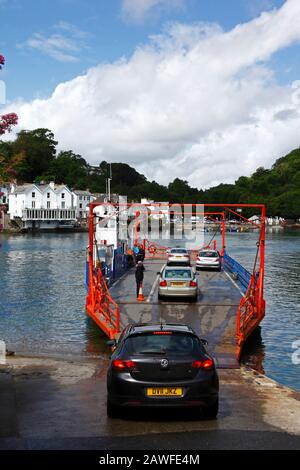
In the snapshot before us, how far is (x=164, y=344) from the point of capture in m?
10.8

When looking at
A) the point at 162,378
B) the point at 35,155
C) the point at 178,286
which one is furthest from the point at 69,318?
the point at 35,155

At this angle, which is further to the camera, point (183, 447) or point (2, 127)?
point (2, 127)

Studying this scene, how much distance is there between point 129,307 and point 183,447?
15.8m

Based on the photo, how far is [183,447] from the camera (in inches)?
355

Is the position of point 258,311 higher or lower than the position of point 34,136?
lower

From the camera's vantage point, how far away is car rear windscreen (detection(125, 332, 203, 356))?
10594 millimetres

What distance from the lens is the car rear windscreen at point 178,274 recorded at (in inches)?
1046

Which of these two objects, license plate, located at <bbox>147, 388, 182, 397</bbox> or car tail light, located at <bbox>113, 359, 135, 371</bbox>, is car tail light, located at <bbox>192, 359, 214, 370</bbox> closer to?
license plate, located at <bbox>147, 388, 182, 397</bbox>

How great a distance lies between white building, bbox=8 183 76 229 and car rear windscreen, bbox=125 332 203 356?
13643 cm

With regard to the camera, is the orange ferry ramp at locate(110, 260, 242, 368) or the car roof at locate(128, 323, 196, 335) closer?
the car roof at locate(128, 323, 196, 335)

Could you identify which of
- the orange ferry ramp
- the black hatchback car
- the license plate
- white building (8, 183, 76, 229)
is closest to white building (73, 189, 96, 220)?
white building (8, 183, 76, 229)
